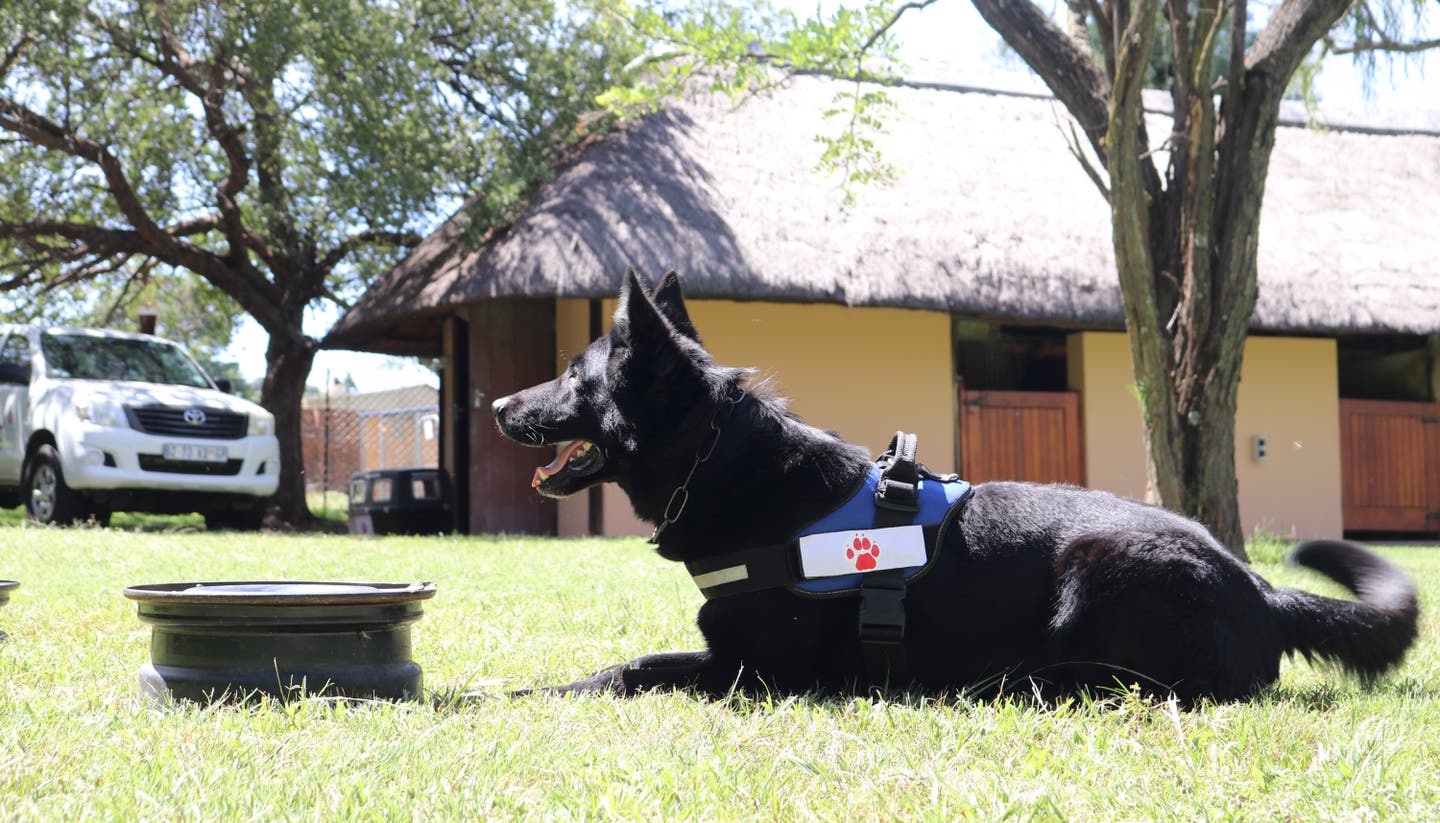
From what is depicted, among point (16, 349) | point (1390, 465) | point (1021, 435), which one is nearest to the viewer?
point (16, 349)

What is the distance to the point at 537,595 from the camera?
5.81m

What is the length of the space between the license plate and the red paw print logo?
9.70 meters

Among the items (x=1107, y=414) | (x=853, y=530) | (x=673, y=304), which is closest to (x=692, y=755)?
(x=853, y=530)

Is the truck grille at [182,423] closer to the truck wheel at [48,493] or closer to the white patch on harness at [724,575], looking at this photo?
the truck wheel at [48,493]

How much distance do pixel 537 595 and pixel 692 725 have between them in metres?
3.15

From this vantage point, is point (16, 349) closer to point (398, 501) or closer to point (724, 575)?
point (398, 501)

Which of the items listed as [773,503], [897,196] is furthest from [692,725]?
[897,196]

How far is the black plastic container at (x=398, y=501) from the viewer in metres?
13.2

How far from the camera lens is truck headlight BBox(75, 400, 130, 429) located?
11.1 m

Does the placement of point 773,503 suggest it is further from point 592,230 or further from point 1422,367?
point 1422,367

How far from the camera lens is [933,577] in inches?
127

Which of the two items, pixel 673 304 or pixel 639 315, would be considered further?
pixel 673 304

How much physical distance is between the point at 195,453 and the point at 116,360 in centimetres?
163

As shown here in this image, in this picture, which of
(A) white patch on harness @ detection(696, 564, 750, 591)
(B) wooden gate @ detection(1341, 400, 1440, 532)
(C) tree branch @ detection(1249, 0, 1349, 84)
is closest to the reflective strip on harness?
(A) white patch on harness @ detection(696, 564, 750, 591)
